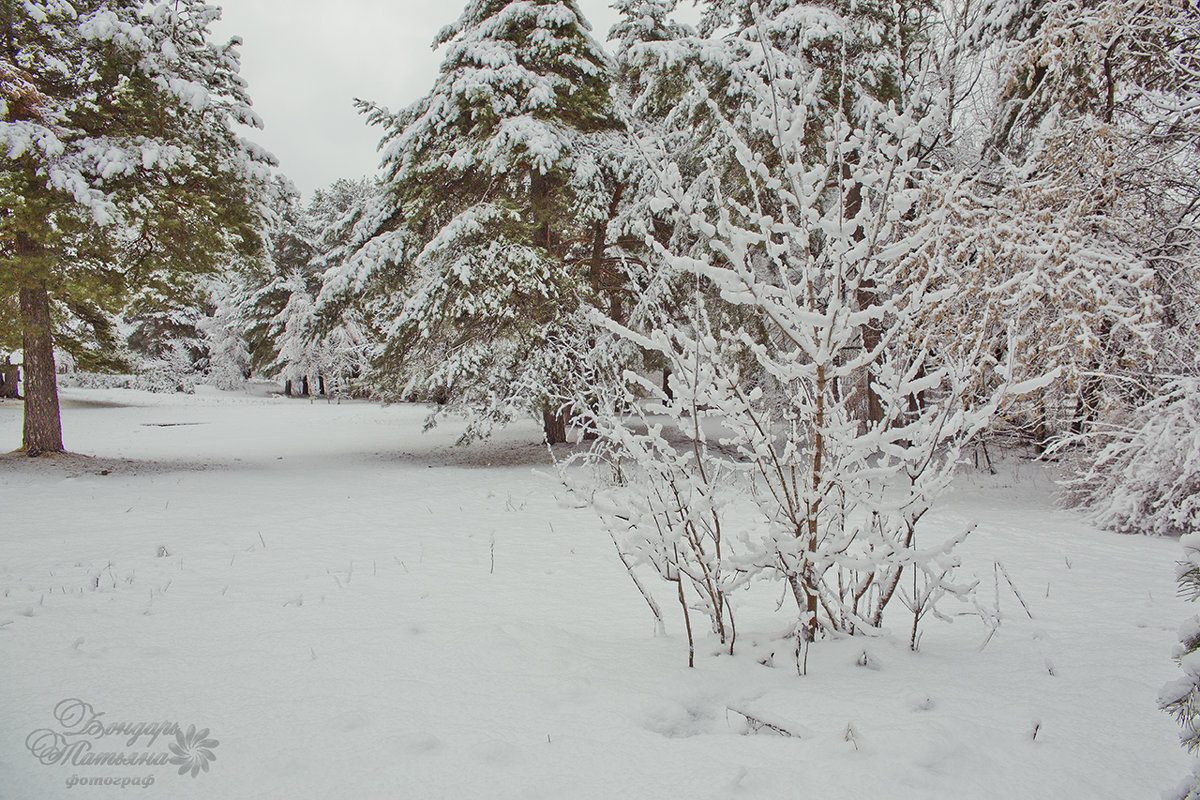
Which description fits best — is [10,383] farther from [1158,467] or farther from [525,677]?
[1158,467]

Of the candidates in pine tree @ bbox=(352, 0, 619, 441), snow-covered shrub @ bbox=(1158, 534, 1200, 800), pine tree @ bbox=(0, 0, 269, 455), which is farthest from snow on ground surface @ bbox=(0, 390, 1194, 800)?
pine tree @ bbox=(352, 0, 619, 441)

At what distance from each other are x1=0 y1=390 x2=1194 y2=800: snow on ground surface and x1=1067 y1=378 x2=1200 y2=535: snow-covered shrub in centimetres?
46

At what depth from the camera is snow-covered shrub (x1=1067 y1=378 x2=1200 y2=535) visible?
18.1 ft

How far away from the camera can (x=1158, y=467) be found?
577cm

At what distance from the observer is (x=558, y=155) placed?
1002 cm

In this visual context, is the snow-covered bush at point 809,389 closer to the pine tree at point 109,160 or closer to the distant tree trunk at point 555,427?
the pine tree at point 109,160

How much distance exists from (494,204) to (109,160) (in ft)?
17.3

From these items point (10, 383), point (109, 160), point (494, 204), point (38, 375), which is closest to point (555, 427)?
point (494, 204)

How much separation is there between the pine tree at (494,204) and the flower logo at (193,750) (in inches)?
307

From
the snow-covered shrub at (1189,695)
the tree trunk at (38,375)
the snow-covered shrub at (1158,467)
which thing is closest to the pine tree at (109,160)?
the tree trunk at (38,375)

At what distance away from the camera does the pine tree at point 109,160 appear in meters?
8.31

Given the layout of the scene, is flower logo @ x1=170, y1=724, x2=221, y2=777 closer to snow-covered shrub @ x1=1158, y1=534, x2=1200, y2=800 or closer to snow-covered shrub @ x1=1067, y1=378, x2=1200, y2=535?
snow-covered shrub @ x1=1158, y1=534, x2=1200, y2=800

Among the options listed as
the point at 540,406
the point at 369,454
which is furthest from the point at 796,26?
the point at 369,454

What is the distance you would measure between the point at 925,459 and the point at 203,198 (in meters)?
10.8
